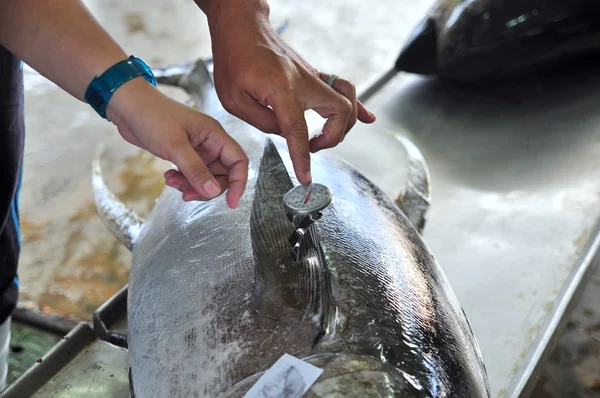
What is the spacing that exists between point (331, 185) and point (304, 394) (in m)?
0.64

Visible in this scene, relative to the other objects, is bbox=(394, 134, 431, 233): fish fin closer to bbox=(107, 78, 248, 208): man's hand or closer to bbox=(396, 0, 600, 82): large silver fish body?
bbox=(107, 78, 248, 208): man's hand

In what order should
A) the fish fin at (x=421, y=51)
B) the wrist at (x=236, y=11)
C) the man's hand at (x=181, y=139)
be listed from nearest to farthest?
the man's hand at (x=181, y=139)
the wrist at (x=236, y=11)
the fish fin at (x=421, y=51)

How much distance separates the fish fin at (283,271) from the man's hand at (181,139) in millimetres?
114

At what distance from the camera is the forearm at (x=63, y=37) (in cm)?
102

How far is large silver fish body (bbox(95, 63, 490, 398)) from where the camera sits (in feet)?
3.00

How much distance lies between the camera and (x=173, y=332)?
1.09 metres

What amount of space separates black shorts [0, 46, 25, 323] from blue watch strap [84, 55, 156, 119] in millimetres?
484

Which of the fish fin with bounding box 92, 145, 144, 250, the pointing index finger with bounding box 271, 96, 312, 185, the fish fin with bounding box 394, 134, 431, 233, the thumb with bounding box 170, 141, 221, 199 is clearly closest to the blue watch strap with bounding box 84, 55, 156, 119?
the thumb with bounding box 170, 141, 221, 199

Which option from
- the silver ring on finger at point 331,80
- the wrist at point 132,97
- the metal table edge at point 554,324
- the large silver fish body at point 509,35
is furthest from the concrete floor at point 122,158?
the wrist at point 132,97

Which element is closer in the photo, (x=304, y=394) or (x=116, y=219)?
(x=304, y=394)

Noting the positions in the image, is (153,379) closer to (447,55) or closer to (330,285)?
(330,285)

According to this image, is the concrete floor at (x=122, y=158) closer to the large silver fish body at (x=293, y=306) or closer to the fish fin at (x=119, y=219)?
the fish fin at (x=119, y=219)

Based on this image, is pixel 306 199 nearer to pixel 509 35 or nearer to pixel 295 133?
pixel 295 133

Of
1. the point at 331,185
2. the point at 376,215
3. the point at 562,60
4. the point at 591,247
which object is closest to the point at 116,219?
the point at 331,185
